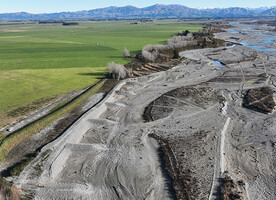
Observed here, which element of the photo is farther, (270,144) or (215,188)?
(270,144)

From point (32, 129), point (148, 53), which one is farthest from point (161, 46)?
point (32, 129)

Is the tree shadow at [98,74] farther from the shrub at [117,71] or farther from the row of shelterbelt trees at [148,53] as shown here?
the shrub at [117,71]

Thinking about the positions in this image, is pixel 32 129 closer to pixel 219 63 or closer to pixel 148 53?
pixel 148 53

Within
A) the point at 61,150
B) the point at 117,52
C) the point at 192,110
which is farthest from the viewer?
the point at 117,52

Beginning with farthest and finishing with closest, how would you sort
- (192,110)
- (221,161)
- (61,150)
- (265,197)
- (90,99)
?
(90,99) → (192,110) → (61,150) → (221,161) → (265,197)

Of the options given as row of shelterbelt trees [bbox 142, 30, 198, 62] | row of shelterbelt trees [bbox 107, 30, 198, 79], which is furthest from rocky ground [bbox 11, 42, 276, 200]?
row of shelterbelt trees [bbox 142, 30, 198, 62]

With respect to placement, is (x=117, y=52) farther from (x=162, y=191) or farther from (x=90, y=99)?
(x=162, y=191)

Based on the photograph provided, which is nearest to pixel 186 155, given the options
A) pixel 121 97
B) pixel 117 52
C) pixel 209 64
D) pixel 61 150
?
pixel 61 150

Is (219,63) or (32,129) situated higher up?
(32,129)

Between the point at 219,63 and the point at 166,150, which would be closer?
the point at 166,150
